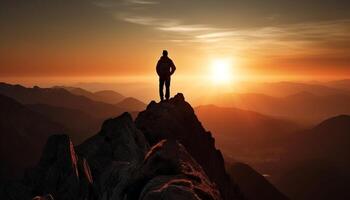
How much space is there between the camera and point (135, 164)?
17.6m

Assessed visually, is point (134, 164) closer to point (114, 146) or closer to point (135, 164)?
point (135, 164)

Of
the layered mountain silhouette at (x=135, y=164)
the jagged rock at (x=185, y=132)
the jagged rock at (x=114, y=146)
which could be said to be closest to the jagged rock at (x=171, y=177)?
the layered mountain silhouette at (x=135, y=164)

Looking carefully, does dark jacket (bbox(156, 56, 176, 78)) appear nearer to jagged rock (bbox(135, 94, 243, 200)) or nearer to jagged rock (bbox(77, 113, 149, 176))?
jagged rock (bbox(135, 94, 243, 200))

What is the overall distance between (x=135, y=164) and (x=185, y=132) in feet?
85.5

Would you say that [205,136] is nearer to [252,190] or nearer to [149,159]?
[149,159]

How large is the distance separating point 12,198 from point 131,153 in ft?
33.3

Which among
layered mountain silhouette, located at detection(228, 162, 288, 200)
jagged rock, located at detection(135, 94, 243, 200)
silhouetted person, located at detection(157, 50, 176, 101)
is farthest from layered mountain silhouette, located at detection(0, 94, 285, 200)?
layered mountain silhouette, located at detection(228, 162, 288, 200)

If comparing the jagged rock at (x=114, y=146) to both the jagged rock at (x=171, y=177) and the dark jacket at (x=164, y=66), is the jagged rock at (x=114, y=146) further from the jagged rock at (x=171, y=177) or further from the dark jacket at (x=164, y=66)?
the jagged rock at (x=171, y=177)

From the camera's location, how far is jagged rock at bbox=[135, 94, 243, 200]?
1544 inches

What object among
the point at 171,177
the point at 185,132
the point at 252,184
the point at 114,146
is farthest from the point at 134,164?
the point at 252,184

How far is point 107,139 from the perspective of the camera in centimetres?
3219

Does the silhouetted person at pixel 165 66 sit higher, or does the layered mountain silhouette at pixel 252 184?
the silhouetted person at pixel 165 66

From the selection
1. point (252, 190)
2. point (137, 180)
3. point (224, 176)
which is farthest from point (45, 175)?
point (252, 190)

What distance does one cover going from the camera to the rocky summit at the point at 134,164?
46.1 ft
